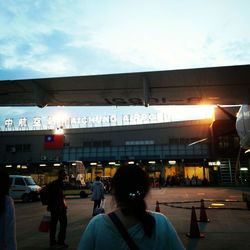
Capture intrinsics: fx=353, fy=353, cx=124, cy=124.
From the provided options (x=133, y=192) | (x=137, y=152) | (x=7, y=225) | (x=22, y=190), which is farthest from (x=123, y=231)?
(x=137, y=152)

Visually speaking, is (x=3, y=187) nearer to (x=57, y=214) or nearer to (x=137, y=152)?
(x=57, y=214)

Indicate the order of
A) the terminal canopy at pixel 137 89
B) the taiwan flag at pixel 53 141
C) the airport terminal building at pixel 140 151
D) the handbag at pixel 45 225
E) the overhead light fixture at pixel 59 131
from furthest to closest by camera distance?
the overhead light fixture at pixel 59 131 → the taiwan flag at pixel 53 141 → the airport terminal building at pixel 140 151 → the handbag at pixel 45 225 → the terminal canopy at pixel 137 89

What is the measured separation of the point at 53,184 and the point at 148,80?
12.2 feet

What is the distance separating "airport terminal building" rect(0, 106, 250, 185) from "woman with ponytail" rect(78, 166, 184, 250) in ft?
166

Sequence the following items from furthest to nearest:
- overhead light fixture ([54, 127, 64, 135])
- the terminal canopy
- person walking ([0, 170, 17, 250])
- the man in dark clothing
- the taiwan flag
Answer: overhead light fixture ([54, 127, 64, 135]) < the taiwan flag < the man in dark clothing < the terminal canopy < person walking ([0, 170, 17, 250])

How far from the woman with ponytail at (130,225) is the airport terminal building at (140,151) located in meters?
50.7

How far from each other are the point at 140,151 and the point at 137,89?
166 ft

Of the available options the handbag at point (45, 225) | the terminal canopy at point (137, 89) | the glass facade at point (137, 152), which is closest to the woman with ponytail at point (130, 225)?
the terminal canopy at point (137, 89)

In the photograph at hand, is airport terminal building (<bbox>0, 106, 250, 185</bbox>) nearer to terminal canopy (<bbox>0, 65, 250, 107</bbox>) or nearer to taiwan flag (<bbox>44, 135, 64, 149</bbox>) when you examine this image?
taiwan flag (<bbox>44, 135, 64, 149</bbox>)

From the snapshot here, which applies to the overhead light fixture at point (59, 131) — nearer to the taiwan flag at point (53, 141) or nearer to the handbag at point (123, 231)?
the taiwan flag at point (53, 141)

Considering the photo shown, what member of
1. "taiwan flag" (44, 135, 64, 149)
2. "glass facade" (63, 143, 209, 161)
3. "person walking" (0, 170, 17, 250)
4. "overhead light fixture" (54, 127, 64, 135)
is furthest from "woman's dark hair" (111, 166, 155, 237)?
→ "overhead light fixture" (54, 127, 64, 135)

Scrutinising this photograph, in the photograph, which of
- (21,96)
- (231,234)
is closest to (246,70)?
(231,234)

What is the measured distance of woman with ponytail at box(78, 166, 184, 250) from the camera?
92.1 inches

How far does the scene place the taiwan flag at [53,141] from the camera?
64.9m
